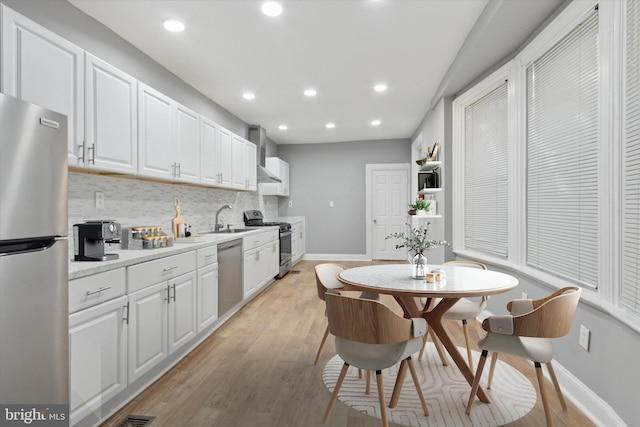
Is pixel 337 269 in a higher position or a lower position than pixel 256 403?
higher

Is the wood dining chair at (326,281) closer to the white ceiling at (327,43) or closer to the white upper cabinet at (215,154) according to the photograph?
the white upper cabinet at (215,154)

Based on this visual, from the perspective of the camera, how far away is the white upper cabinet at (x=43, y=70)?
67.6 inches

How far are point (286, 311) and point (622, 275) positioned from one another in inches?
122

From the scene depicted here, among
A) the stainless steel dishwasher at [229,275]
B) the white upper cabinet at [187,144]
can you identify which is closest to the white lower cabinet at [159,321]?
the stainless steel dishwasher at [229,275]

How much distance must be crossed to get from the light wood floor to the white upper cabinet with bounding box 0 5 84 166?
1576mm

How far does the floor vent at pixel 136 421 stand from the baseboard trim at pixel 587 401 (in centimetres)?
245

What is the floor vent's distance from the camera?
1.93 metres

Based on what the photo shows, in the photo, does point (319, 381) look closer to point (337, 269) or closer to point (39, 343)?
point (337, 269)

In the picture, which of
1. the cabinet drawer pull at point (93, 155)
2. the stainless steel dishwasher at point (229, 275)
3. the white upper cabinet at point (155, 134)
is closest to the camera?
the cabinet drawer pull at point (93, 155)

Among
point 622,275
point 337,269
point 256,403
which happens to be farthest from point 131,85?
point 622,275

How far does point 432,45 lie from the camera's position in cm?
322
